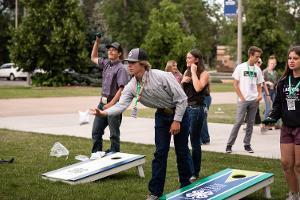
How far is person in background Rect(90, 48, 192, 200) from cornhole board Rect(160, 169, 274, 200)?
364mm

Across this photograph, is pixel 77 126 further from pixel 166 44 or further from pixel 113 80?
pixel 166 44

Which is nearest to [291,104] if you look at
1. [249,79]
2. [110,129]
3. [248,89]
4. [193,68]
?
[193,68]

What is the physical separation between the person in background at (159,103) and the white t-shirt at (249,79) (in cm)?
397

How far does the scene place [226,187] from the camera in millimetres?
6930

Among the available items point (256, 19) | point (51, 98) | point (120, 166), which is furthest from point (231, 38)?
point (120, 166)

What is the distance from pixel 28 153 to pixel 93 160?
7.80 feet

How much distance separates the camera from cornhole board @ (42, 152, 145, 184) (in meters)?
8.08

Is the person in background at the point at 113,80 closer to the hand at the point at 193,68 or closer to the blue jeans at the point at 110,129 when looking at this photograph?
the blue jeans at the point at 110,129

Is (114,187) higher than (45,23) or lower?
lower

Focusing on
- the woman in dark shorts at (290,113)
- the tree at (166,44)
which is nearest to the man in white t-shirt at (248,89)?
the woman in dark shorts at (290,113)

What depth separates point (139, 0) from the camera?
195 ft

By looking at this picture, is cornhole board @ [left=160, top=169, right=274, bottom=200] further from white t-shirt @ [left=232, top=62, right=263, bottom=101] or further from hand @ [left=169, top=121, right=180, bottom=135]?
white t-shirt @ [left=232, top=62, right=263, bottom=101]

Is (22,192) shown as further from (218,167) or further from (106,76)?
(218,167)

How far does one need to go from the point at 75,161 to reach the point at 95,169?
1.74 m
